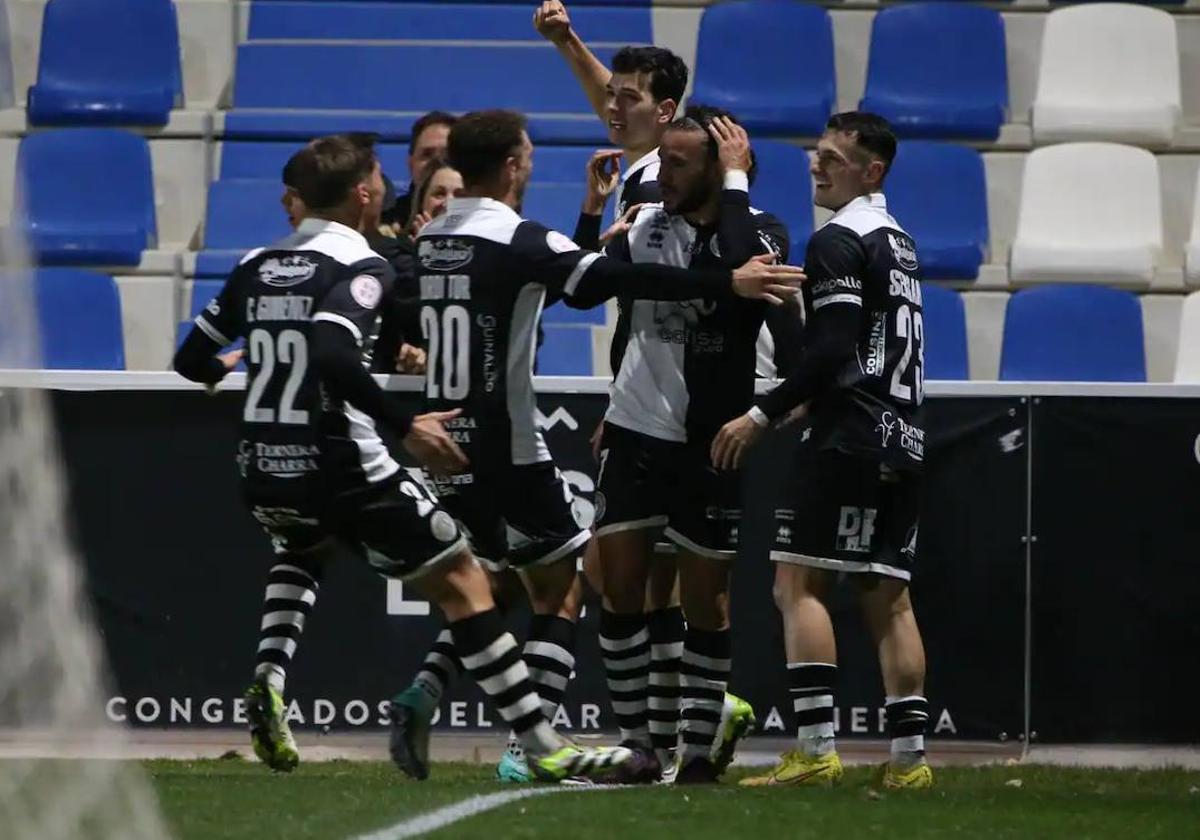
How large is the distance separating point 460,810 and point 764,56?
637 cm

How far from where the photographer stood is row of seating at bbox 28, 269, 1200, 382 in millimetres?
9750

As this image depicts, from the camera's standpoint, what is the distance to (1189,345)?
9.80 metres

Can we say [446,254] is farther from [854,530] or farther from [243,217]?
[243,217]

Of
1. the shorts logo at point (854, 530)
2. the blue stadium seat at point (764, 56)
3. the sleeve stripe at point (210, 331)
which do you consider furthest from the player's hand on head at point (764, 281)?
the blue stadium seat at point (764, 56)

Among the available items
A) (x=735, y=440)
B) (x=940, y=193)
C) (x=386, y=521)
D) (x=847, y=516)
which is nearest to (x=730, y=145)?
(x=735, y=440)

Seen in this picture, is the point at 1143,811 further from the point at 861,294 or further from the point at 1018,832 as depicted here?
the point at 861,294

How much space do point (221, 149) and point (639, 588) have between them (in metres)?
5.23

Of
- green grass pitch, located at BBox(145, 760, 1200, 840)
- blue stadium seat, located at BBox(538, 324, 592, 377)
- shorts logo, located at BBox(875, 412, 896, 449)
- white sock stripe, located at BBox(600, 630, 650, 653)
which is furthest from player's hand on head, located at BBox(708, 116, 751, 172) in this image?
blue stadium seat, located at BBox(538, 324, 592, 377)

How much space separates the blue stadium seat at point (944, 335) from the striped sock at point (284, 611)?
12.1ft

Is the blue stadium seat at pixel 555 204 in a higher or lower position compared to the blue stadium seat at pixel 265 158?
lower

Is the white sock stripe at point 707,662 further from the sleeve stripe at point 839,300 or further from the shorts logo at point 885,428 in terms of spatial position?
the sleeve stripe at point 839,300

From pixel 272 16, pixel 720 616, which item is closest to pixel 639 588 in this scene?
pixel 720 616

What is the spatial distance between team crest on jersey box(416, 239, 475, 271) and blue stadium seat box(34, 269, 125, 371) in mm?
3827

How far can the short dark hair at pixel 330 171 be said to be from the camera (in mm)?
6613
